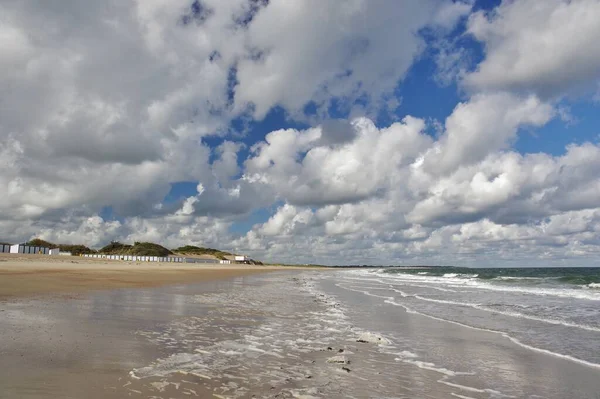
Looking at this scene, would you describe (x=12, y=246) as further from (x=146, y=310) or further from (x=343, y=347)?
(x=343, y=347)

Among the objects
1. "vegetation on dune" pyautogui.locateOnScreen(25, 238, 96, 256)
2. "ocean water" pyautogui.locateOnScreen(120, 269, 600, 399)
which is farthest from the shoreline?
"vegetation on dune" pyautogui.locateOnScreen(25, 238, 96, 256)

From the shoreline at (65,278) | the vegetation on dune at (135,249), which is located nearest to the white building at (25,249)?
the vegetation on dune at (135,249)

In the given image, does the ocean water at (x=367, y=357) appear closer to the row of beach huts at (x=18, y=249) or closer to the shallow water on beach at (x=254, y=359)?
the shallow water on beach at (x=254, y=359)

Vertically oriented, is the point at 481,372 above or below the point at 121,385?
below

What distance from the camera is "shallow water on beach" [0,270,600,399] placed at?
21.9ft

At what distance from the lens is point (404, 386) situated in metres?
7.63

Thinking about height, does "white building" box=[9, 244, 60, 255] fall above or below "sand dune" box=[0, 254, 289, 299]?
above

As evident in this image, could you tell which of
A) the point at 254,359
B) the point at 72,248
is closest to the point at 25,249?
the point at 72,248

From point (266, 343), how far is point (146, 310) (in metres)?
7.31

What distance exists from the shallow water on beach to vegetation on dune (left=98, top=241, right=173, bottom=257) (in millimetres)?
129376

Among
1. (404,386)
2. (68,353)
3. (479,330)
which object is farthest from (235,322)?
(479,330)

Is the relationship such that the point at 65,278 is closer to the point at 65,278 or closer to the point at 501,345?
the point at 65,278

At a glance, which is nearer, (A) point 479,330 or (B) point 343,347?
(B) point 343,347

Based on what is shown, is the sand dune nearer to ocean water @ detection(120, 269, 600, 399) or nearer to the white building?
ocean water @ detection(120, 269, 600, 399)
